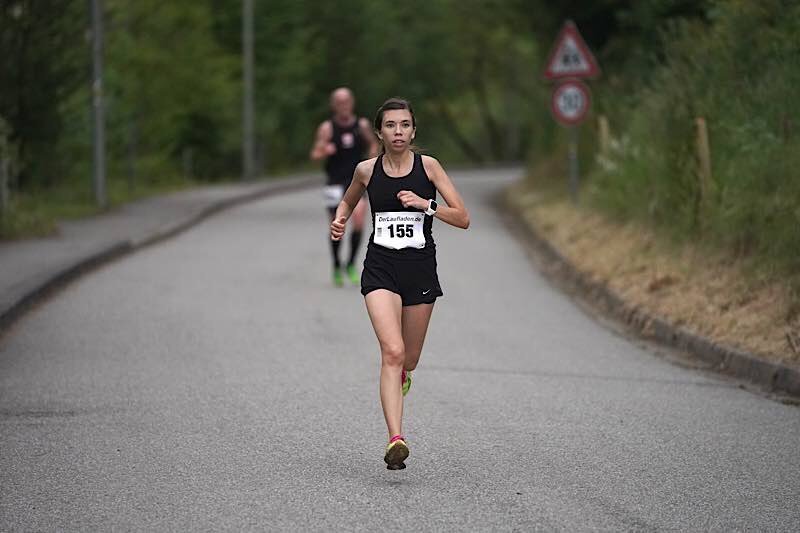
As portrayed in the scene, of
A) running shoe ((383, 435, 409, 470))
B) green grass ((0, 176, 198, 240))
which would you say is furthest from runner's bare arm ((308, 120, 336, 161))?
running shoe ((383, 435, 409, 470))

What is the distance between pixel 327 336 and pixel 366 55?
41552 mm

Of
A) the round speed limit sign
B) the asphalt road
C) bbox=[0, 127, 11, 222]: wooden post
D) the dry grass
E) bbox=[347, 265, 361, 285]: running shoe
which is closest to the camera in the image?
the asphalt road

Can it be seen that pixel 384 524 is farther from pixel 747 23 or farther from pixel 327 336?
pixel 747 23

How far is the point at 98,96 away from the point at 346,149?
8916 millimetres

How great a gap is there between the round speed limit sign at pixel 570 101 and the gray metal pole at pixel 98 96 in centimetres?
684

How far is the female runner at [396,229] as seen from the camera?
22.8 feet

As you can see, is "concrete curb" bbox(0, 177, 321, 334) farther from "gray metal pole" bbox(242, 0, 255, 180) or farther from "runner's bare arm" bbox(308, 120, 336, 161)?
"gray metal pole" bbox(242, 0, 255, 180)

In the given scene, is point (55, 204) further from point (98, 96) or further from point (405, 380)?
point (405, 380)

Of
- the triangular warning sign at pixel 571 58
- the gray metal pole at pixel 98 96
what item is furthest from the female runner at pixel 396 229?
the gray metal pole at pixel 98 96

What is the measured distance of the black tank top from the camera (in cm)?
700

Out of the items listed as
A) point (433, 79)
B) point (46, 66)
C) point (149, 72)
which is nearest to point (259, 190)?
point (149, 72)

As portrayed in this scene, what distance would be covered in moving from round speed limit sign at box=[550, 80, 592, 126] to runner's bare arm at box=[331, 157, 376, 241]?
45.4ft

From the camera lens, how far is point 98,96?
22500mm

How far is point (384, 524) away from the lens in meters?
5.92
